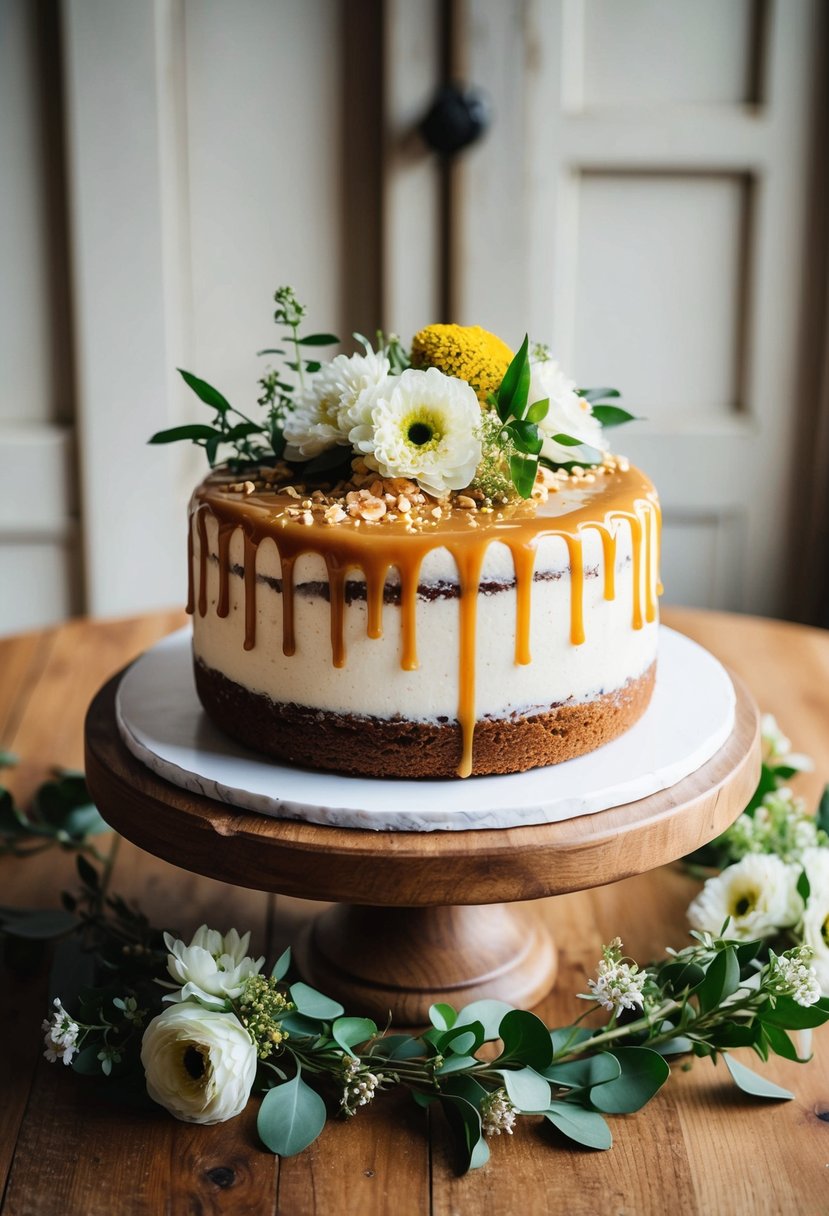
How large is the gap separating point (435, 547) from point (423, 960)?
45cm

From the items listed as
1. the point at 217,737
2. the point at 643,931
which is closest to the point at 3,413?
the point at 217,737

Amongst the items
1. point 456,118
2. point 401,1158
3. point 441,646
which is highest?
point 456,118

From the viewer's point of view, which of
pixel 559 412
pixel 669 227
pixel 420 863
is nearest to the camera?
pixel 420 863

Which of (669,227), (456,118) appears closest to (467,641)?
(456,118)

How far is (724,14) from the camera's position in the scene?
2615 mm

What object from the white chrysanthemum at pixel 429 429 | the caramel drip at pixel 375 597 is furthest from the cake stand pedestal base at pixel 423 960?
the white chrysanthemum at pixel 429 429

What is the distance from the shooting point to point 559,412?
1.20m

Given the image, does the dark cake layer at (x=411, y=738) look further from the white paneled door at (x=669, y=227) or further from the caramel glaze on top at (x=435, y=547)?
the white paneled door at (x=669, y=227)

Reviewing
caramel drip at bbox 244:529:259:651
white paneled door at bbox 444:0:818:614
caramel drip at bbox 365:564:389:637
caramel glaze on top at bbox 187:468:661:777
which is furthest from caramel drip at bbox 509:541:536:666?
white paneled door at bbox 444:0:818:614

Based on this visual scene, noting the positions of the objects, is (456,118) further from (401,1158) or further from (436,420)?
(401,1158)

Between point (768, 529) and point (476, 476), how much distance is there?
1945mm

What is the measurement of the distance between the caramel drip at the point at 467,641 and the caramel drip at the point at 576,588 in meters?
0.09

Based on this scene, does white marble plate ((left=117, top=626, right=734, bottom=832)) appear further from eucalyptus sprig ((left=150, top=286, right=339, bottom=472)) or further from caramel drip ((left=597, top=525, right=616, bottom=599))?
eucalyptus sprig ((left=150, top=286, right=339, bottom=472))

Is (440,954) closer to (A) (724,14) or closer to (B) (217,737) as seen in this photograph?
(B) (217,737)
